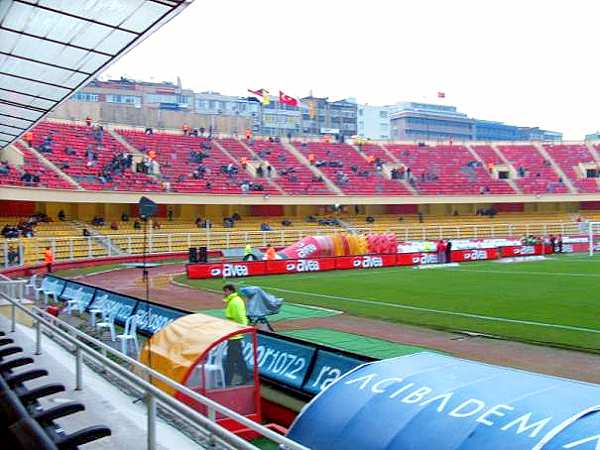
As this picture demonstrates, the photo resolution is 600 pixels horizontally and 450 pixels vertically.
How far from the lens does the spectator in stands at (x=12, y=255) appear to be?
32047mm

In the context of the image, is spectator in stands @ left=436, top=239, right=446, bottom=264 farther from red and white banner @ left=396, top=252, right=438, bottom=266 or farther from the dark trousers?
the dark trousers

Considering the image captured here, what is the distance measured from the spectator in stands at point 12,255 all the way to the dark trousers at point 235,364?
25.2m

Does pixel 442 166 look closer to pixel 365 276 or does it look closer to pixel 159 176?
pixel 159 176

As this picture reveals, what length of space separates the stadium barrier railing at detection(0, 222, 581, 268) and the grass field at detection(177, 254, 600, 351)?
9523 millimetres

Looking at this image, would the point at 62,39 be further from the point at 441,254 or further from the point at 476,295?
the point at 441,254

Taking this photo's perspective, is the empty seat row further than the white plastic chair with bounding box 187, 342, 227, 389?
No

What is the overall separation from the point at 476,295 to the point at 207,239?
24.3m

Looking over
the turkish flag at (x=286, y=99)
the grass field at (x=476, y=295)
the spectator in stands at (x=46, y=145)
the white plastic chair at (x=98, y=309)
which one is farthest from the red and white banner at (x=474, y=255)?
the turkish flag at (x=286, y=99)

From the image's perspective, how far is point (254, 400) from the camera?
9820 mm

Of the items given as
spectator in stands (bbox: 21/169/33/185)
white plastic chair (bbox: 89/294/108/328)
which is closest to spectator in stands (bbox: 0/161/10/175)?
spectator in stands (bbox: 21/169/33/185)

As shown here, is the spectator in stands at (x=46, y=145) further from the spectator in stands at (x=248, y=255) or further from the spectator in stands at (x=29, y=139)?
the spectator in stands at (x=248, y=255)

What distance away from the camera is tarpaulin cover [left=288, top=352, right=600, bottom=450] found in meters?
5.06

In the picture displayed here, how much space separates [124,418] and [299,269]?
1043 inches

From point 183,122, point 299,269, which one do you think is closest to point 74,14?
point 299,269
